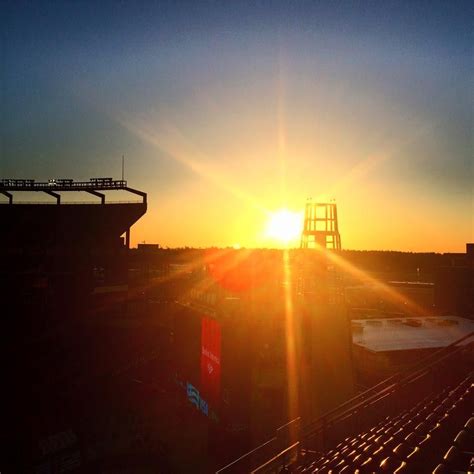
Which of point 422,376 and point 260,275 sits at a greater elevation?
point 260,275

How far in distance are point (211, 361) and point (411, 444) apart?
365 inches

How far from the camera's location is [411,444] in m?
7.43

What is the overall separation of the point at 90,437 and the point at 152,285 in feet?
76.1

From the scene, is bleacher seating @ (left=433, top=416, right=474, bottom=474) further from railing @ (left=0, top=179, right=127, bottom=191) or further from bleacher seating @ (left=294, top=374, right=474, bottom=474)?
railing @ (left=0, top=179, right=127, bottom=191)

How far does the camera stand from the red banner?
48.9 ft

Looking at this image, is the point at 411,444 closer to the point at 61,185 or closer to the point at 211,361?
the point at 211,361

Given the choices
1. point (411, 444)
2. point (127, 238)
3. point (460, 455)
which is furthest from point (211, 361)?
point (127, 238)

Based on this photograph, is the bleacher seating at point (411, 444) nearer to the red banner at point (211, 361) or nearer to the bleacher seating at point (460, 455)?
the bleacher seating at point (460, 455)

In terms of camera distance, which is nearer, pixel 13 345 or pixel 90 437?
pixel 90 437

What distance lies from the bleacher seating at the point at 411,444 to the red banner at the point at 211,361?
20.9 feet

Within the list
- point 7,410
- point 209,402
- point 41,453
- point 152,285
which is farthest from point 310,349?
point 152,285

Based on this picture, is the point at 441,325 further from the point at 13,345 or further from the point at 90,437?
the point at 13,345

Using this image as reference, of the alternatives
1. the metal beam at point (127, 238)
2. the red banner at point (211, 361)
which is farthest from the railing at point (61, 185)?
the red banner at point (211, 361)

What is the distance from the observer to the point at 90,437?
14570 mm
